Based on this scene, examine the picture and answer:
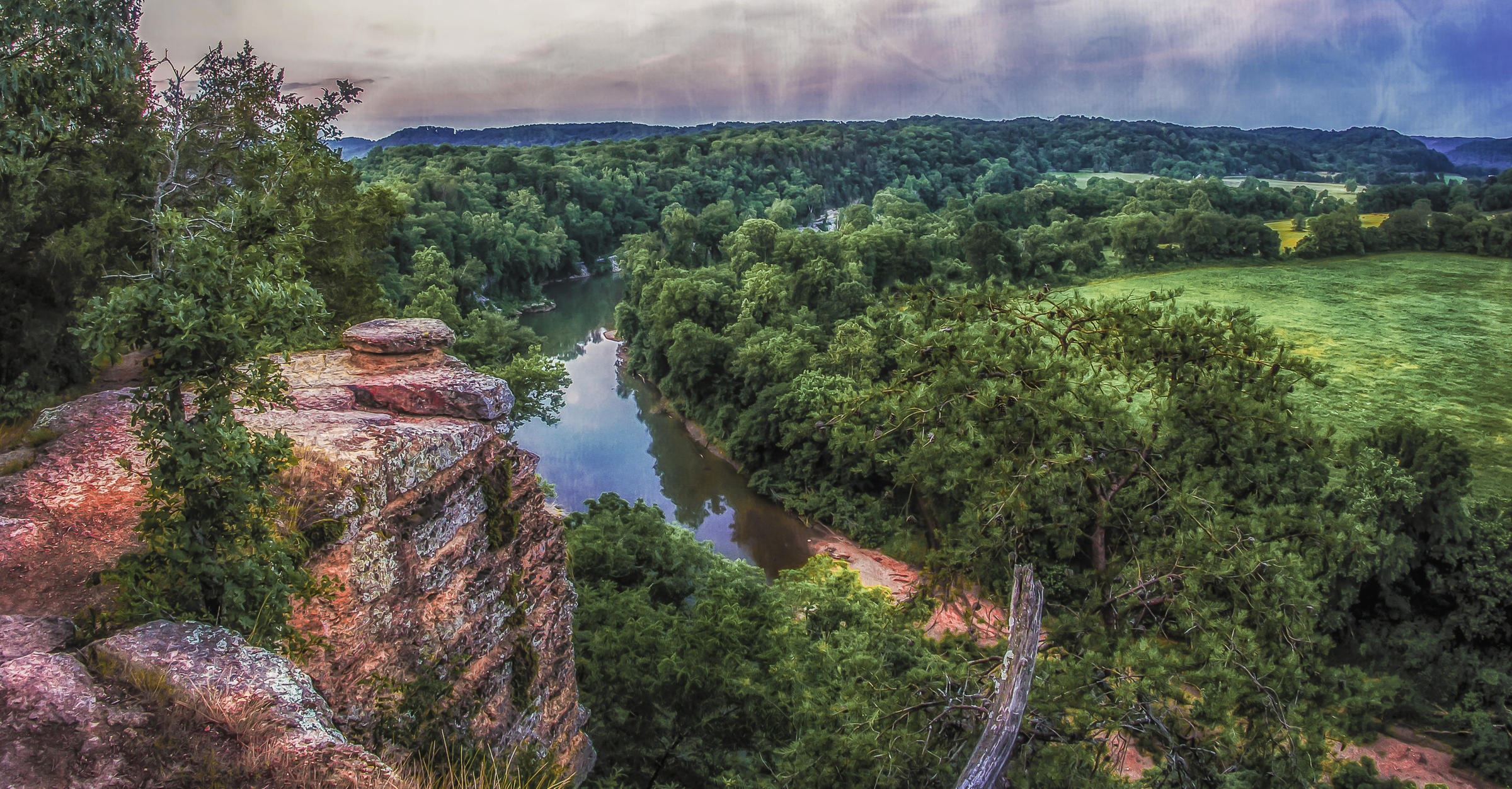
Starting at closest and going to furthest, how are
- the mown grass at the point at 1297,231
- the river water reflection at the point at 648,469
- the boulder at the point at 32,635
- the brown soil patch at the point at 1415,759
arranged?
the boulder at the point at 32,635 → the brown soil patch at the point at 1415,759 → the river water reflection at the point at 648,469 → the mown grass at the point at 1297,231

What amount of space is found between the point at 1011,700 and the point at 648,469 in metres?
26.7

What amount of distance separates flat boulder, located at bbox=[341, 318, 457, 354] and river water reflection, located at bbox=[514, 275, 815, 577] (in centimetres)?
1664

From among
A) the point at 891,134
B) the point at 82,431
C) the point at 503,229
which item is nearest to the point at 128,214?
the point at 82,431

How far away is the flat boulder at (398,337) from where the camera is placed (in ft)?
28.3

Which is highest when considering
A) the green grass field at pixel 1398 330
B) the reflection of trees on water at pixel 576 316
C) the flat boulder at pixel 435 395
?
the flat boulder at pixel 435 395

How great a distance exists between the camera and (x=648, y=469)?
3156cm

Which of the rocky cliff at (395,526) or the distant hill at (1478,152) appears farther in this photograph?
the distant hill at (1478,152)

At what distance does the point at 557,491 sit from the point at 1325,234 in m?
45.4

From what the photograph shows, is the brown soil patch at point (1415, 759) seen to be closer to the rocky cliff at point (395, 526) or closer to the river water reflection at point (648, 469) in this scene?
the river water reflection at point (648, 469)

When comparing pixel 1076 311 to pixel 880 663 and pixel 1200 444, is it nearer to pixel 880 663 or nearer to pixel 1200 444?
pixel 1200 444

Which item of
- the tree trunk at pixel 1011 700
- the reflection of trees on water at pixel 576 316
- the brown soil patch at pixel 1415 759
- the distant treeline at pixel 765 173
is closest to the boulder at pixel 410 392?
the tree trunk at pixel 1011 700

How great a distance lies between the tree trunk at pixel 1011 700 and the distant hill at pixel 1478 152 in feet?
229

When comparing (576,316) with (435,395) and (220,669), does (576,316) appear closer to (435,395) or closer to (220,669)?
(435,395)

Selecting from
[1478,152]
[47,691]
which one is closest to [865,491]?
[47,691]
